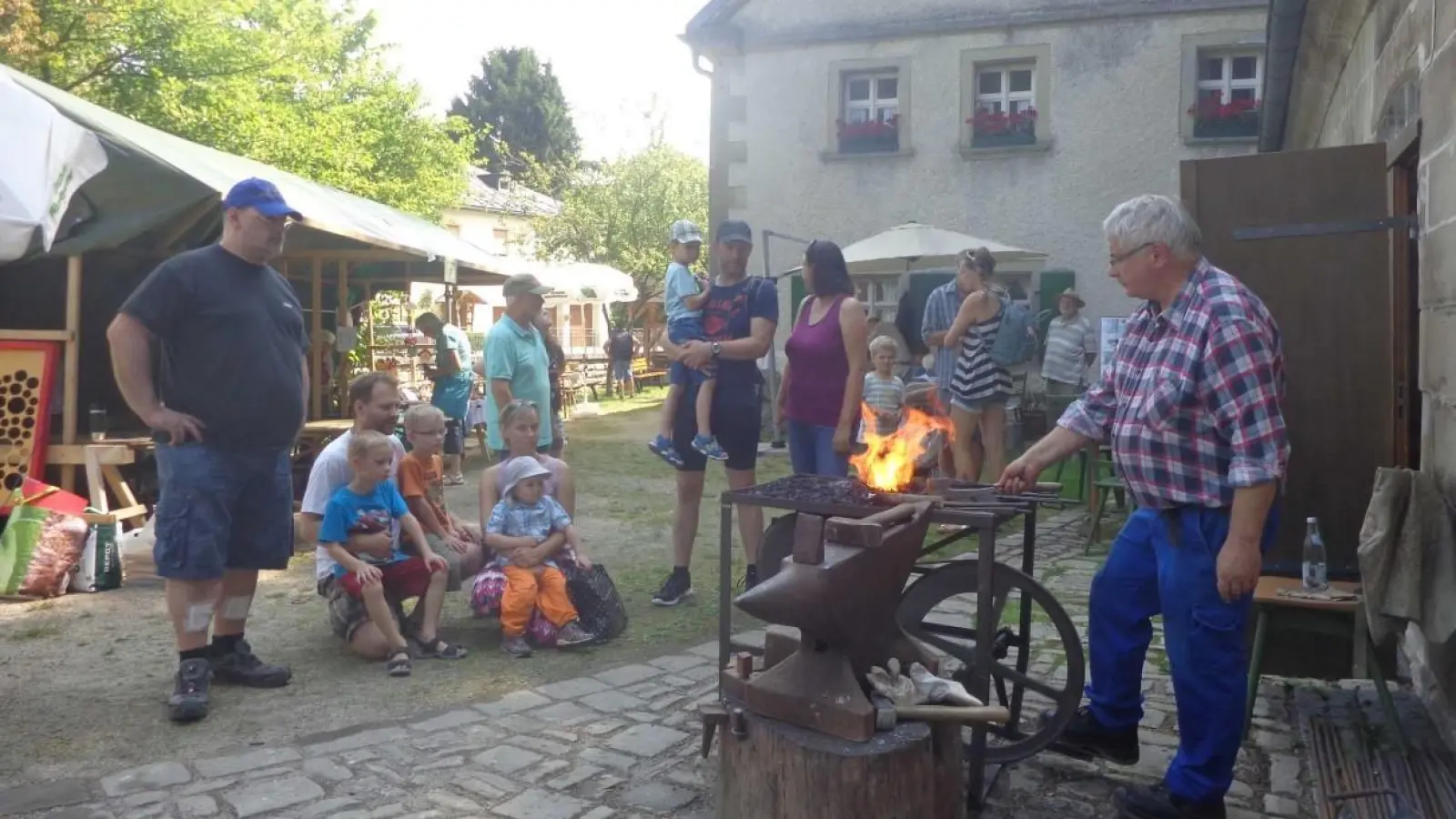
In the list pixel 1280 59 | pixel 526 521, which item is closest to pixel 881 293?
pixel 1280 59

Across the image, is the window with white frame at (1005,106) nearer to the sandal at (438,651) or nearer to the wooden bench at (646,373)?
the wooden bench at (646,373)

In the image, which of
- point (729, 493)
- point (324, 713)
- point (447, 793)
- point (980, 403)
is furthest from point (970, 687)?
point (980, 403)

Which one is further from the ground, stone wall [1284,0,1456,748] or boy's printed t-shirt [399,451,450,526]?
stone wall [1284,0,1456,748]

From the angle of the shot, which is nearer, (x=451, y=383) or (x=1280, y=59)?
(x=1280, y=59)

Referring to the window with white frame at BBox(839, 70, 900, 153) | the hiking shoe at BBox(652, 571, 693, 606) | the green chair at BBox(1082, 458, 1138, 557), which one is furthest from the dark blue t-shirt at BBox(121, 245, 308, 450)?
the window with white frame at BBox(839, 70, 900, 153)

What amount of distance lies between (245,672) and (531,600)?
1.27 metres

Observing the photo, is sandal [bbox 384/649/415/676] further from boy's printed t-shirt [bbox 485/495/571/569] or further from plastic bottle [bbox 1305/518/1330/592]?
plastic bottle [bbox 1305/518/1330/592]

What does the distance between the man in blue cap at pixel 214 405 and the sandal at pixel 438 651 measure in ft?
2.21

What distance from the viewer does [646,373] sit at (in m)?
25.5

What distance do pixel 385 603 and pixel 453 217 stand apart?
136ft

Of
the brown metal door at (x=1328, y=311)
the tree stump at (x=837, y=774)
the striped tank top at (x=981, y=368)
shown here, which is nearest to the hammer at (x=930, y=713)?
the tree stump at (x=837, y=774)

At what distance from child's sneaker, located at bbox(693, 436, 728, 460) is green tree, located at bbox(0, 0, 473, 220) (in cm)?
1251

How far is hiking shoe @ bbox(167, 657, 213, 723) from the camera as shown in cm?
439

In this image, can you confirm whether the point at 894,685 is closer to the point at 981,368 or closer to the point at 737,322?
the point at 737,322
